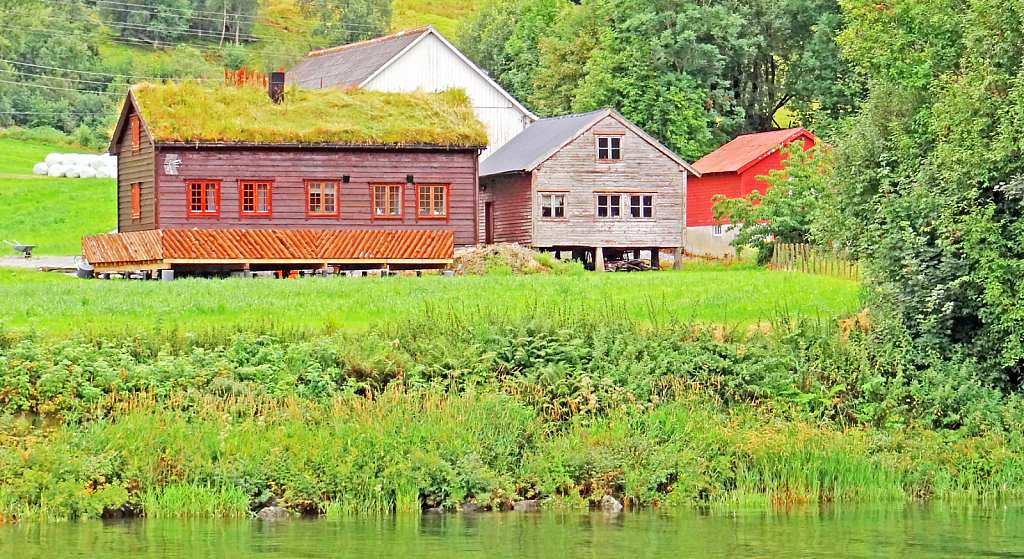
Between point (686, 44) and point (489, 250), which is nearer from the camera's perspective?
point (489, 250)

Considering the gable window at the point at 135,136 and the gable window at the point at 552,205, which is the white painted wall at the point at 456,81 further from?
the gable window at the point at 135,136

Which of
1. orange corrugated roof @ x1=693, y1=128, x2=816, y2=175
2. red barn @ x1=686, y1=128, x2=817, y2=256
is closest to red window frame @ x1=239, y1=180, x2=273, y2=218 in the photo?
red barn @ x1=686, y1=128, x2=817, y2=256

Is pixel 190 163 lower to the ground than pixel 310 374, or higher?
higher

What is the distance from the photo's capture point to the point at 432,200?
4897 centimetres

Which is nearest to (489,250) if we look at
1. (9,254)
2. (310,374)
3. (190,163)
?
(190,163)

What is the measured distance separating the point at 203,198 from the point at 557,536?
A: 31.1 metres

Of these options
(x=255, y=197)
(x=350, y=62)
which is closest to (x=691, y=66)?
(x=350, y=62)

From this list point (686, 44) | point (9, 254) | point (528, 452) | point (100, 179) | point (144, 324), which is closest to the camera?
point (528, 452)

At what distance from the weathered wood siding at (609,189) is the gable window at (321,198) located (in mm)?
9184

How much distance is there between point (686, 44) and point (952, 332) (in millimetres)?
45387

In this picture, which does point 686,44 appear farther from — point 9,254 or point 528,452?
point 528,452

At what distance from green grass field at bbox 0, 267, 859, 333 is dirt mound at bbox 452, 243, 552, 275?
8.03 metres

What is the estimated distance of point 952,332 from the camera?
2519 cm

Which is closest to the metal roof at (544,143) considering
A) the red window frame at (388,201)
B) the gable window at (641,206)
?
the gable window at (641,206)
